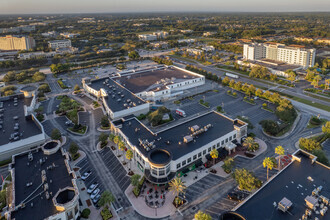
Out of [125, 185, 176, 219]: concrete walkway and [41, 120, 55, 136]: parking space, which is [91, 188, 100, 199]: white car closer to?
[125, 185, 176, 219]: concrete walkway

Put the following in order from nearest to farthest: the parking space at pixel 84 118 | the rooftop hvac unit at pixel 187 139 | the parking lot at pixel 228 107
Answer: the rooftop hvac unit at pixel 187 139 → the parking space at pixel 84 118 → the parking lot at pixel 228 107

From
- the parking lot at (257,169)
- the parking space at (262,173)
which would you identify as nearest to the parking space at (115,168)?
the parking lot at (257,169)

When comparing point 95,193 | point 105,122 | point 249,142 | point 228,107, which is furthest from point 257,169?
point 105,122

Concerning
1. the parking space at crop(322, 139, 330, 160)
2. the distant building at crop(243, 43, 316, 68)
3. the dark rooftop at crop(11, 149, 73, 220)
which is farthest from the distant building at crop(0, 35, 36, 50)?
the parking space at crop(322, 139, 330, 160)

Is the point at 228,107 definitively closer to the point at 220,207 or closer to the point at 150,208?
the point at 220,207

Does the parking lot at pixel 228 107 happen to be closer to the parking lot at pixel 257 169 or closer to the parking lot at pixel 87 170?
the parking lot at pixel 257 169

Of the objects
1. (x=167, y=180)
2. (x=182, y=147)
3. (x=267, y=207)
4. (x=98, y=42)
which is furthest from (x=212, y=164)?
(x=98, y=42)

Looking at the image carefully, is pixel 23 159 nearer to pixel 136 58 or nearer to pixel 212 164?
pixel 212 164
